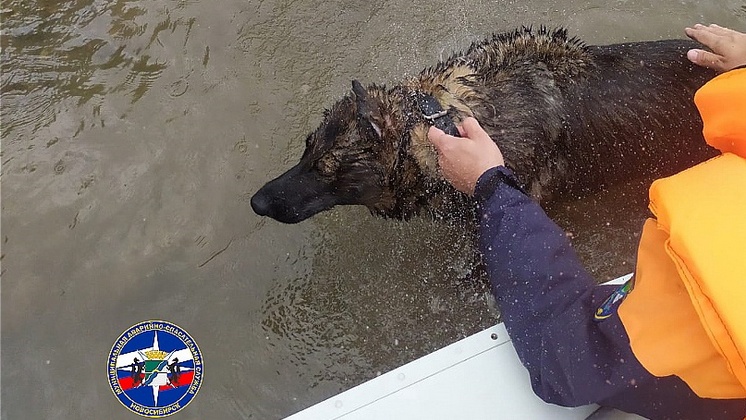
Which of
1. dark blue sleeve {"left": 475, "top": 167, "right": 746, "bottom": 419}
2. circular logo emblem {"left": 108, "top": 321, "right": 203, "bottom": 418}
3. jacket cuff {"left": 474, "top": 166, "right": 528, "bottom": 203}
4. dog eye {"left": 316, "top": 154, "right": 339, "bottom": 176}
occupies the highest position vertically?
jacket cuff {"left": 474, "top": 166, "right": 528, "bottom": 203}

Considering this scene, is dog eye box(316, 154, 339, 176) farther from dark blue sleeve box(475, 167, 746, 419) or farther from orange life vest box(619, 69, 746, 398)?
orange life vest box(619, 69, 746, 398)

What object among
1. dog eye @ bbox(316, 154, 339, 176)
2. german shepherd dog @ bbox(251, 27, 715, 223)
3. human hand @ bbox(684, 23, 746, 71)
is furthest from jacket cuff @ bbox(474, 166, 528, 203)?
human hand @ bbox(684, 23, 746, 71)

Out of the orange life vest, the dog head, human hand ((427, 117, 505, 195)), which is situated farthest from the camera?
the dog head

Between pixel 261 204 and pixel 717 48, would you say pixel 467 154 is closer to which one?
pixel 261 204

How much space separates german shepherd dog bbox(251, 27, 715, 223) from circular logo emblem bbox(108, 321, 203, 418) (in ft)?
2.65

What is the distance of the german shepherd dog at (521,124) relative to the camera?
3213mm

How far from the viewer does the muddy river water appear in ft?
11.4

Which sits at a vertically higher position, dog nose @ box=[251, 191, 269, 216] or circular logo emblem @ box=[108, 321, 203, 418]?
dog nose @ box=[251, 191, 269, 216]

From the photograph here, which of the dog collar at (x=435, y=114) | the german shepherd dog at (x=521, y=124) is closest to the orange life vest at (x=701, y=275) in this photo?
the dog collar at (x=435, y=114)

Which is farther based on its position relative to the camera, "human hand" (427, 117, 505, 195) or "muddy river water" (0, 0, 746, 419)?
"muddy river water" (0, 0, 746, 419)

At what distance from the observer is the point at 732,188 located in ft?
5.54

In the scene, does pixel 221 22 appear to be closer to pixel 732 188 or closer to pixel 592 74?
pixel 592 74

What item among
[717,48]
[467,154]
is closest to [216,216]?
[467,154]

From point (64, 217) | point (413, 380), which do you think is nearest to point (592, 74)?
point (413, 380)
